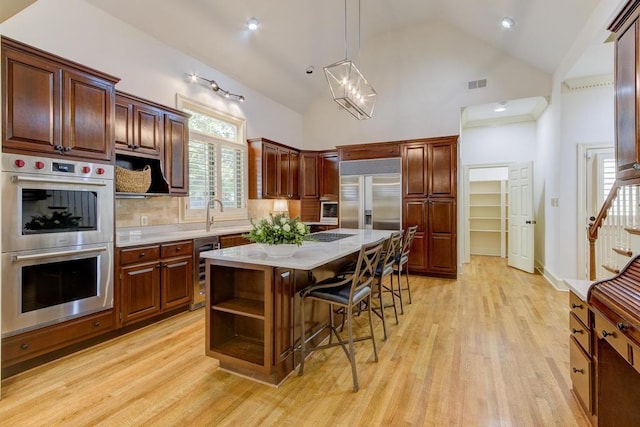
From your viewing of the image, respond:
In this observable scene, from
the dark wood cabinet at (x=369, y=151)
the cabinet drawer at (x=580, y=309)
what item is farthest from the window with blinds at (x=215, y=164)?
the cabinet drawer at (x=580, y=309)

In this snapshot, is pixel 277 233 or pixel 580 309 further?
pixel 277 233

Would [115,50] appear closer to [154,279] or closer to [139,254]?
[139,254]

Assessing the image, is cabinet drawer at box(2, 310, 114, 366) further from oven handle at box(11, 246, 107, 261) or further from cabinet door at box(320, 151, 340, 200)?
cabinet door at box(320, 151, 340, 200)

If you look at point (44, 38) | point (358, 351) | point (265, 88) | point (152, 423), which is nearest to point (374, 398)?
point (358, 351)

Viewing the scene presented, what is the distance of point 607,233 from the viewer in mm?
3893

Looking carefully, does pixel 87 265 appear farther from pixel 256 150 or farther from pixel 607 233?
pixel 607 233

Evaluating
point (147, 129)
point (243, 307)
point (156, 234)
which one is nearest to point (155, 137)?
point (147, 129)

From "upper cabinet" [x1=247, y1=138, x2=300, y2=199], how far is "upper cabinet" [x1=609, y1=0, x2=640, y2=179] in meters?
4.54

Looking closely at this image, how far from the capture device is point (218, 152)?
488cm

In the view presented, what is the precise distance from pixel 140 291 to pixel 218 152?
253 centimetres

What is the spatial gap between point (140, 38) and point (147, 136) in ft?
4.27

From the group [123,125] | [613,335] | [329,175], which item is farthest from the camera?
[329,175]

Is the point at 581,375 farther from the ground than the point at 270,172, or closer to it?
closer to it

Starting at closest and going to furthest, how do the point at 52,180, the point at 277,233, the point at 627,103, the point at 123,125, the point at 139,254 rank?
the point at 627,103, the point at 277,233, the point at 52,180, the point at 139,254, the point at 123,125
